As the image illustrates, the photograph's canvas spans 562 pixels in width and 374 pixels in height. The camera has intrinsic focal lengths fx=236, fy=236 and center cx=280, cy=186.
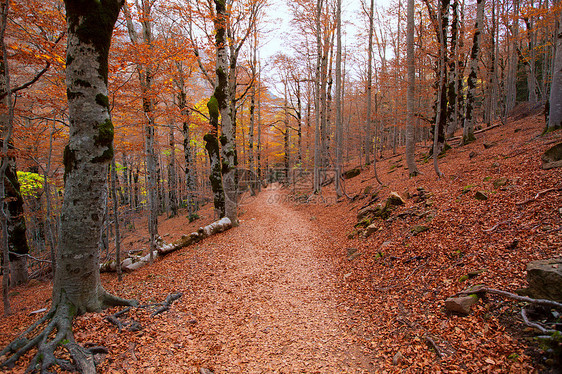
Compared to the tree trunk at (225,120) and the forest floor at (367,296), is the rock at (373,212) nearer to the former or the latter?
the forest floor at (367,296)

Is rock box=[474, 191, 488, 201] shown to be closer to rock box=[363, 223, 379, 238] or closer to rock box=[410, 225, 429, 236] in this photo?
rock box=[410, 225, 429, 236]

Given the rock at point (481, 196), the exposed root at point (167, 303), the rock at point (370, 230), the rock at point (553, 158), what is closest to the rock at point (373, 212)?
the rock at point (370, 230)

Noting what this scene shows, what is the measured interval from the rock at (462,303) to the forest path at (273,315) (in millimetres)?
1431

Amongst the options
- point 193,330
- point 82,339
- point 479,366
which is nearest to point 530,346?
point 479,366

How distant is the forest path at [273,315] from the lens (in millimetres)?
3338

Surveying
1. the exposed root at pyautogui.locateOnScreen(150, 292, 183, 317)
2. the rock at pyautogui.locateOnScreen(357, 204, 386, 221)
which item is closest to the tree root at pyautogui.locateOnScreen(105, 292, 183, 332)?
the exposed root at pyautogui.locateOnScreen(150, 292, 183, 317)

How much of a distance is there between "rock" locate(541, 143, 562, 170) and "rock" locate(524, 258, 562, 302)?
4067 mm

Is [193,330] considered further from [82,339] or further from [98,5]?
[98,5]

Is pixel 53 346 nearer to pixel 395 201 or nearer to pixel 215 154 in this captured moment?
pixel 395 201

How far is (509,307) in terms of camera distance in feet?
9.59

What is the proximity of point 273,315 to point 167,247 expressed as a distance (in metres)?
5.38

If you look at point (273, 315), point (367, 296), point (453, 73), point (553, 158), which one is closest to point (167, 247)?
point (273, 315)

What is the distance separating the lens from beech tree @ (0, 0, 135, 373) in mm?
3480

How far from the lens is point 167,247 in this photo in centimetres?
824
